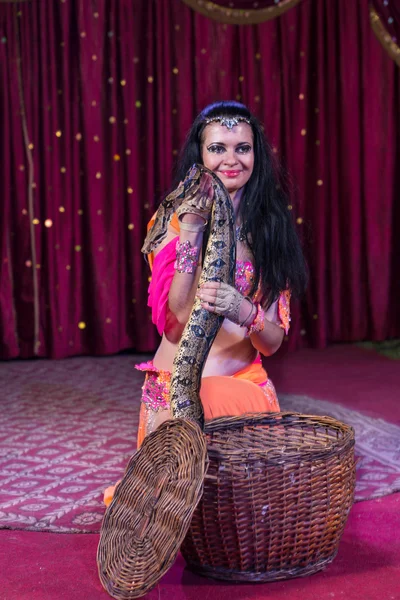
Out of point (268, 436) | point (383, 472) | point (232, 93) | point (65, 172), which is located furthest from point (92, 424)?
point (232, 93)

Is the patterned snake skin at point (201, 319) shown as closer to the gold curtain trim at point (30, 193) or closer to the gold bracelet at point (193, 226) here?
the gold bracelet at point (193, 226)

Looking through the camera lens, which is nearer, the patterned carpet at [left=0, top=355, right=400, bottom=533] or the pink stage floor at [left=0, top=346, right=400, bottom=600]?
the pink stage floor at [left=0, top=346, right=400, bottom=600]

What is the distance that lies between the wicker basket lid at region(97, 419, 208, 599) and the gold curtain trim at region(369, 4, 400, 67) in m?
4.43

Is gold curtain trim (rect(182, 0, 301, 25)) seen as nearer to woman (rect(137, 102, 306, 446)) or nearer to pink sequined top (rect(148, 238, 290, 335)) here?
woman (rect(137, 102, 306, 446))

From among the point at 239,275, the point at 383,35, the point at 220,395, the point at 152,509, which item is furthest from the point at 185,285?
the point at 383,35

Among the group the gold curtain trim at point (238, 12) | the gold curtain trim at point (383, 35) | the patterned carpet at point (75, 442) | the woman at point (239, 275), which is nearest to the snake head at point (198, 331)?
Answer: the woman at point (239, 275)

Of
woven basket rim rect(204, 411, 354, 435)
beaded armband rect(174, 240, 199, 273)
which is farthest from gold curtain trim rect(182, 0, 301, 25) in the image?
woven basket rim rect(204, 411, 354, 435)

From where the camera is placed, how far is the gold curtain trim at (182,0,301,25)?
16.9 feet

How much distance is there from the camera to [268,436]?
6.45ft

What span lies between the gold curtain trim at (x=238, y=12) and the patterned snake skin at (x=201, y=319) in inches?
139

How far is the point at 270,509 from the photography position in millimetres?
1751

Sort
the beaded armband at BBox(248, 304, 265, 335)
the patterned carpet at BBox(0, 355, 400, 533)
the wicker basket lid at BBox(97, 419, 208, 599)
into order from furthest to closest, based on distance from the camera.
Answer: the patterned carpet at BBox(0, 355, 400, 533), the beaded armband at BBox(248, 304, 265, 335), the wicker basket lid at BBox(97, 419, 208, 599)

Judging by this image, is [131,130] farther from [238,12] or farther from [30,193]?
[238,12]

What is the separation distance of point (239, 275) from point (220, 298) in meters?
0.26
